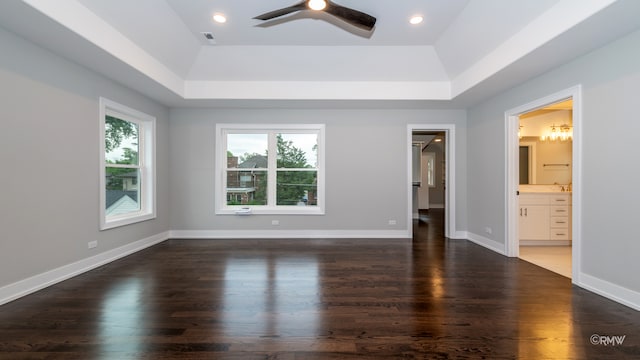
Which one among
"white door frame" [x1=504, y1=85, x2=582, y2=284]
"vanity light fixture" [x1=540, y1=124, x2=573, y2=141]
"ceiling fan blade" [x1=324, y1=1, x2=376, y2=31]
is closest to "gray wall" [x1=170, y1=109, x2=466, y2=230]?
"white door frame" [x1=504, y1=85, x2=582, y2=284]

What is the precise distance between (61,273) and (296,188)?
3414 millimetres

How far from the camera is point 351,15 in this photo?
2518 millimetres

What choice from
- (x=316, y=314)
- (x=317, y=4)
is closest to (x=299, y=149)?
(x=317, y=4)

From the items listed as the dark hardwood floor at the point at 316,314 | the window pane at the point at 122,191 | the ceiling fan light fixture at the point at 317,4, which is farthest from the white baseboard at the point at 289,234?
the ceiling fan light fixture at the point at 317,4

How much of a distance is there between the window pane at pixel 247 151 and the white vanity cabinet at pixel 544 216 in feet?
15.1

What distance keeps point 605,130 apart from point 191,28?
16.0 feet

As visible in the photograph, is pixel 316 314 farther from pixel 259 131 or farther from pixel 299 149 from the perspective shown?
pixel 259 131

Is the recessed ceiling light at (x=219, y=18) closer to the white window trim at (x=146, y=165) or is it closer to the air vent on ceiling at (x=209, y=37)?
the air vent on ceiling at (x=209, y=37)

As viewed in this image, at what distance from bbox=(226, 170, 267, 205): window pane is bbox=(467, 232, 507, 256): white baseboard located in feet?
12.8

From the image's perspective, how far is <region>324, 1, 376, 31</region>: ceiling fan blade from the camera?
245cm

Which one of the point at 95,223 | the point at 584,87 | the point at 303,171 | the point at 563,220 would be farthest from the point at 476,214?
the point at 95,223

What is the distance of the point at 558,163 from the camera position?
199 inches

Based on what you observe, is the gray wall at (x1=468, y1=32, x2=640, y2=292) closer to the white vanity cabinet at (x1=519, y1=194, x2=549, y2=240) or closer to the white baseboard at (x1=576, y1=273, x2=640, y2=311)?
the white baseboard at (x1=576, y1=273, x2=640, y2=311)

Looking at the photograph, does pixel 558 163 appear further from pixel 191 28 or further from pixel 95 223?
pixel 95 223
